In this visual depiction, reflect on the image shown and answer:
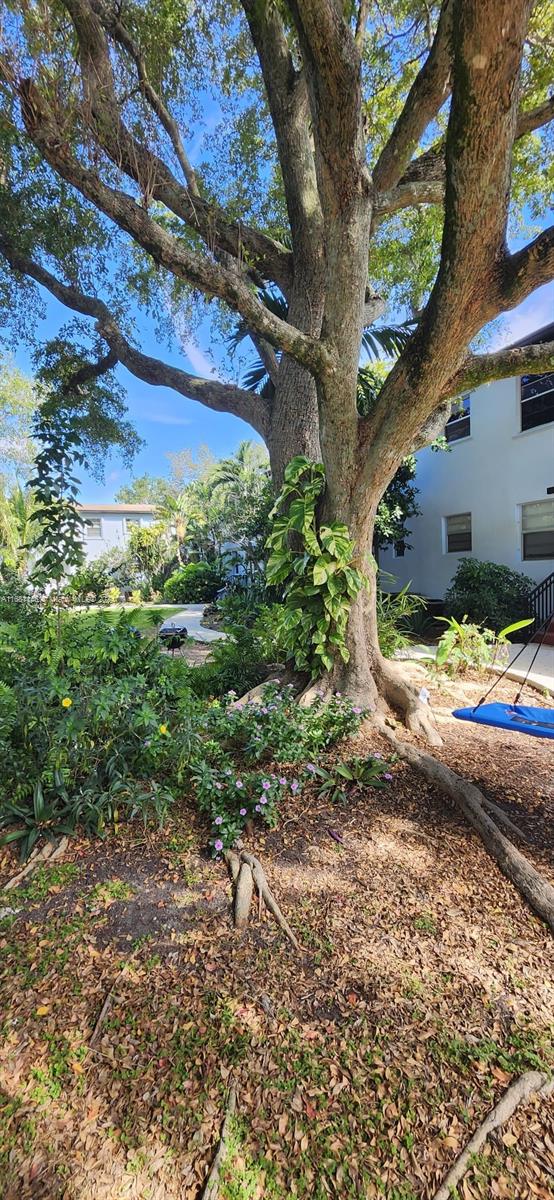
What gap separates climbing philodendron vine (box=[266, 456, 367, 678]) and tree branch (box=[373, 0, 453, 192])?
106 inches

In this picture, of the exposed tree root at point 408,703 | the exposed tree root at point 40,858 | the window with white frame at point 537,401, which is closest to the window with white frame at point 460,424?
the window with white frame at point 537,401

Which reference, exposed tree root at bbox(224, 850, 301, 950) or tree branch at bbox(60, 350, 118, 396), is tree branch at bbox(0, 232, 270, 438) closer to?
tree branch at bbox(60, 350, 118, 396)

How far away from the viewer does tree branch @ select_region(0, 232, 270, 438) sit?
5.47m

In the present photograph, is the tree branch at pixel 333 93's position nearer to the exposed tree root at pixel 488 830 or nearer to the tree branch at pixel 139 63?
the tree branch at pixel 139 63

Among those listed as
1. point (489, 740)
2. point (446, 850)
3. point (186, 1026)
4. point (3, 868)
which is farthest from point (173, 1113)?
point (489, 740)

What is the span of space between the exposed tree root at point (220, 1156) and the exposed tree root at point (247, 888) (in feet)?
1.78

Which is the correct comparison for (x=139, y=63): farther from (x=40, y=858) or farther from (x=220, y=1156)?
(x=220, y=1156)

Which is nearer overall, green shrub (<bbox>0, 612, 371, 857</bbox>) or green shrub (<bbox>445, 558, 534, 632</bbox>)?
green shrub (<bbox>0, 612, 371, 857</bbox>)

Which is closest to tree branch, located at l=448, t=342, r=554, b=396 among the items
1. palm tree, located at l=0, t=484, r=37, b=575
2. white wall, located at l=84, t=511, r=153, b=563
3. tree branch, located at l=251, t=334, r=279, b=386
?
tree branch, located at l=251, t=334, r=279, b=386

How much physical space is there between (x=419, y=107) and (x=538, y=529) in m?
7.10

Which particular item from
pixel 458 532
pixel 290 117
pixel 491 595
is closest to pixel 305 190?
pixel 290 117

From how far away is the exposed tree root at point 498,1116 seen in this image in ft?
3.73

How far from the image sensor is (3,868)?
7.29 ft

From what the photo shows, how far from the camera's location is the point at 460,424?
10594 mm
